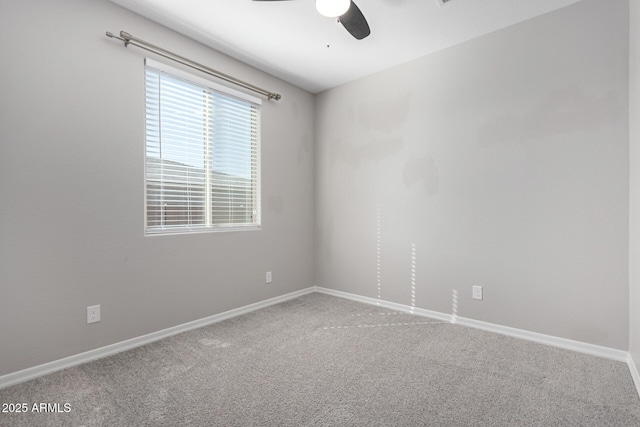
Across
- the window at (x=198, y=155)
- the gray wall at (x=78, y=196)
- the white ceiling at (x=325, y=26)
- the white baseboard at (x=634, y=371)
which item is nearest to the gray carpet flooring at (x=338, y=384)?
the white baseboard at (x=634, y=371)

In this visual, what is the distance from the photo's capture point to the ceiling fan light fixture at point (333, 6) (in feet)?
5.37

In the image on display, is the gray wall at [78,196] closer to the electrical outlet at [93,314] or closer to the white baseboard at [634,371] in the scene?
the electrical outlet at [93,314]

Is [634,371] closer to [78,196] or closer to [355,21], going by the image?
[355,21]

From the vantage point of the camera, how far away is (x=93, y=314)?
2176 mm

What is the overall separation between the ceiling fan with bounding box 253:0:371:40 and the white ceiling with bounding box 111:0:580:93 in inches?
18.9

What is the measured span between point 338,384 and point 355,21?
2.10m

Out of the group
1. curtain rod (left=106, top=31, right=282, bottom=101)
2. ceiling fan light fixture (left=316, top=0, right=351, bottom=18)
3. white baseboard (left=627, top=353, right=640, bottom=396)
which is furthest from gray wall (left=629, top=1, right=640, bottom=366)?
curtain rod (left=106, top=31, right=282, bottom=101)

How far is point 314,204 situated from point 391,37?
2.00 m

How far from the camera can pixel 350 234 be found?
3.65 meters

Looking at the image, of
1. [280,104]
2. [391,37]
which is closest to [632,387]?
[391,37]

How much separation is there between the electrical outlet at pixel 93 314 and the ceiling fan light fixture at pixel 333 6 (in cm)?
236

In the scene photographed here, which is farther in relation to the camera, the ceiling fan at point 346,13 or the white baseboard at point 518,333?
the white baseboard at point 518,333

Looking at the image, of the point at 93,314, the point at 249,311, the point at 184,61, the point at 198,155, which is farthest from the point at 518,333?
the point at 184,61

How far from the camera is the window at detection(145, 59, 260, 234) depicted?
2523mm
